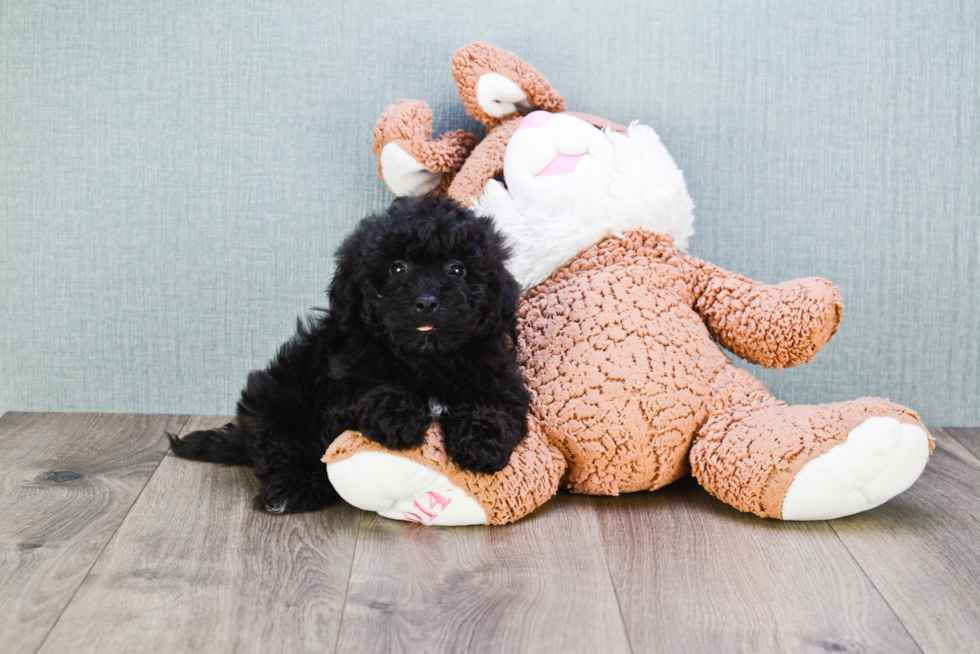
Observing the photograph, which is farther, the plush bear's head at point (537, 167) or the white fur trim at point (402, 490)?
the plush bear's head at point (537, 167)

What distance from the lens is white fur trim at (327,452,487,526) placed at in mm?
1173

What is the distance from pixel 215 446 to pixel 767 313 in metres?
0.98

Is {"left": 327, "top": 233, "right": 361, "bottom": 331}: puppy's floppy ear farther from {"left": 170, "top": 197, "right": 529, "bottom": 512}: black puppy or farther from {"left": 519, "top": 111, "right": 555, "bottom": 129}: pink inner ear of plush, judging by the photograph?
{"left": 519, "top": 111, "right": 555, "bottom": 129}: pink inner ear of plush

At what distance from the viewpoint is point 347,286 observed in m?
1.19

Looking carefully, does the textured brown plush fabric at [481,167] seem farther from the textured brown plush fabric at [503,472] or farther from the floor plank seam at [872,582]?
the floor plank seam at [872,582]

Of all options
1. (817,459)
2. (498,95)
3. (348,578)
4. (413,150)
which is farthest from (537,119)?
(348,578)

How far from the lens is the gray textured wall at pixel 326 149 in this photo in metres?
1.67

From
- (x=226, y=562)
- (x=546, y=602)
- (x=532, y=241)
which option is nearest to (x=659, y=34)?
(x=532, y=241)

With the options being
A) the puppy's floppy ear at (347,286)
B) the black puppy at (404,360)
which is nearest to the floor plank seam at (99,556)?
the black puppy at (404,360)

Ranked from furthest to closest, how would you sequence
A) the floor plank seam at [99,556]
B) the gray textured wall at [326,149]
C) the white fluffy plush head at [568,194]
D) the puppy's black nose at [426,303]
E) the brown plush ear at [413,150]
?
the gray textured wall at [326,149], the brown plush ear at [413,150], the white fluffy plush head at [568,194], the puppy's black nose at [426,303], the floor plank seam at [99,556]

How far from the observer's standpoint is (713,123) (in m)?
1.71

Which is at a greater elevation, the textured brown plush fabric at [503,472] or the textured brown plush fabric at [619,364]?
the textured brown plush fabric at [619,364]

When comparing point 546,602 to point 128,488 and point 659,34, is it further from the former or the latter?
point 659,34

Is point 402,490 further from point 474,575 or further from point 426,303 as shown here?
point 426,303
